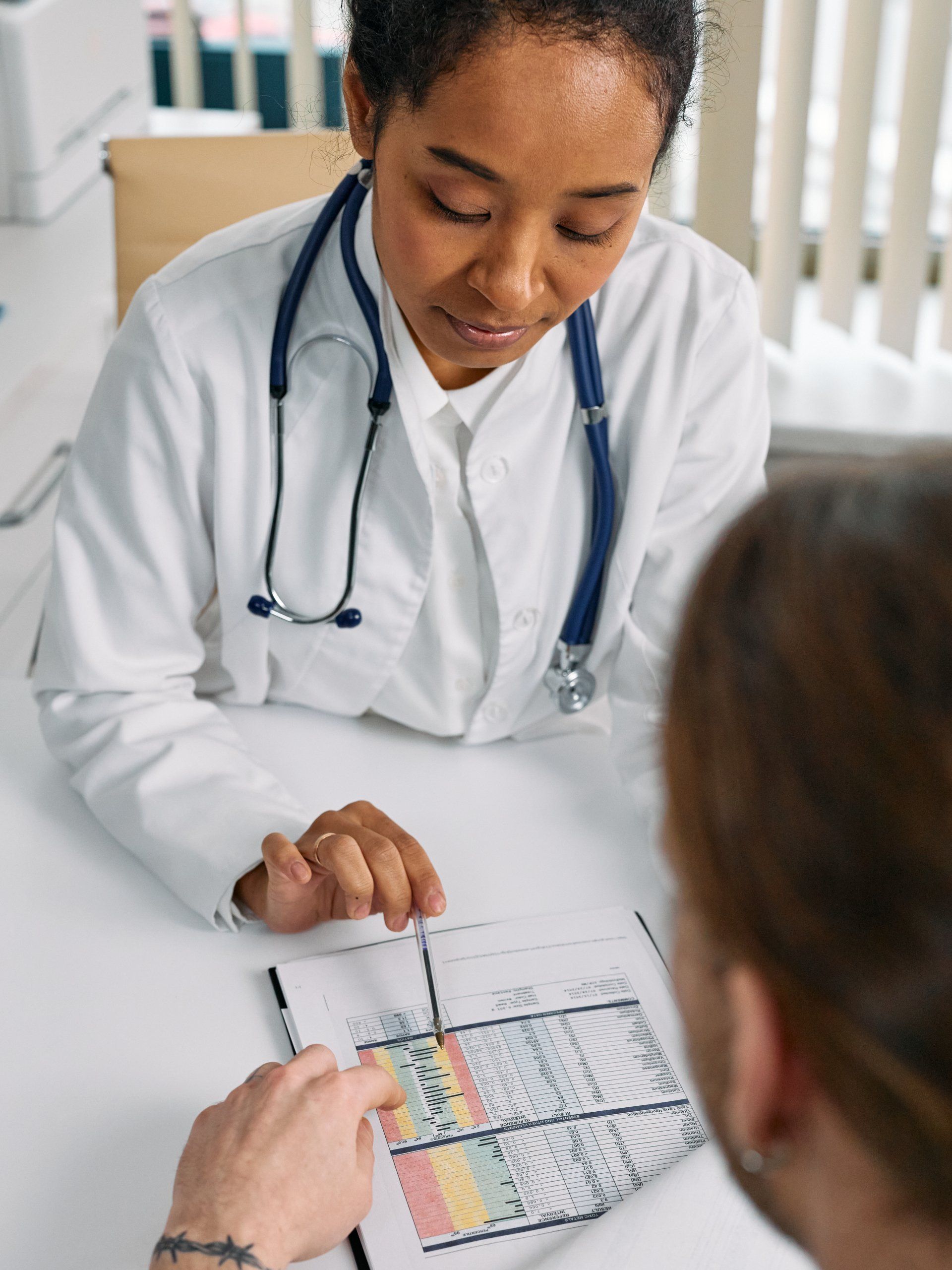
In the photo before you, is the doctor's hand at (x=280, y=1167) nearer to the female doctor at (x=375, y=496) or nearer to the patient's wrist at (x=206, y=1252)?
the patient's wrist at (x=206, y=1252)

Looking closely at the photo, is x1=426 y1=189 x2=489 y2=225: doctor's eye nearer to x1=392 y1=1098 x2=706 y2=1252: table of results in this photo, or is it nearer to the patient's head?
the patient's head

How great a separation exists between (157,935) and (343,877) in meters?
0.16

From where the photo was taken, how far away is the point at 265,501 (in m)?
1.09

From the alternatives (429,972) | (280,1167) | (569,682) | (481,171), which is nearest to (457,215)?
(481,171)

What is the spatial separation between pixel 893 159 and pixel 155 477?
133 cm

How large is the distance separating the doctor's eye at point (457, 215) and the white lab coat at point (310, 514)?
0.19 m

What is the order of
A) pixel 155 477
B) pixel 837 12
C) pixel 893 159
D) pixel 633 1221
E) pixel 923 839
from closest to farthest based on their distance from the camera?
pixel 923 839, pixel 633 1221, pixel 155 477, pixel 893 159, pixel 837 12

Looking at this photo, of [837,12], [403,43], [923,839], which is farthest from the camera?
[837,12]

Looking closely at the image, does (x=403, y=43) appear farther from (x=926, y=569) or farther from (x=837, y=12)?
(x=837, y=12)

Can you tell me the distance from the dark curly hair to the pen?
22.7 inches

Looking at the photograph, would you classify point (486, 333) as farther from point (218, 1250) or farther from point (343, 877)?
point (218, 1250)

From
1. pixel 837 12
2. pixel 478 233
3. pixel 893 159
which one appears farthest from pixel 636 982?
pixel 837 12

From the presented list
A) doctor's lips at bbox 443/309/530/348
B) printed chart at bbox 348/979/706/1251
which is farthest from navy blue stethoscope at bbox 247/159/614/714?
printed chart at bbox 348/979/706/1251

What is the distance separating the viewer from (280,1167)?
29.0 inches
